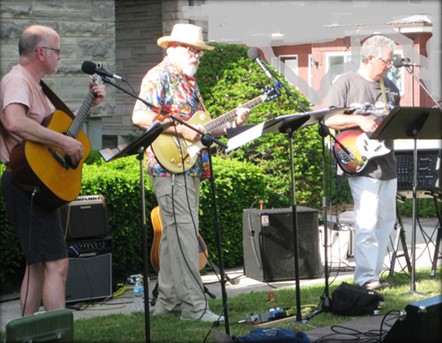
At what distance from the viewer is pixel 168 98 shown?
675 cm

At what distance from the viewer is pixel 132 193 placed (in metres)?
8.29

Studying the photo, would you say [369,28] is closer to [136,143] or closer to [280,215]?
[280,215]

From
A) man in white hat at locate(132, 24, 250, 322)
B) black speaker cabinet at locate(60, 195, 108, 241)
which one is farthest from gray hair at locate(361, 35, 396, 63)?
black speaker cabinet at locate(60, 195, 108, 241)

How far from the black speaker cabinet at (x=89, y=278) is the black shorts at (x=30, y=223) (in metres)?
1.84

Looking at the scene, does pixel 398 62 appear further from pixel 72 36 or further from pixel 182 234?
pixel 72 36

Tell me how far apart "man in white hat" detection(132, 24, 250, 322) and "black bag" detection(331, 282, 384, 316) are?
38.5 inches

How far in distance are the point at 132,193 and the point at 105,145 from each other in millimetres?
4744

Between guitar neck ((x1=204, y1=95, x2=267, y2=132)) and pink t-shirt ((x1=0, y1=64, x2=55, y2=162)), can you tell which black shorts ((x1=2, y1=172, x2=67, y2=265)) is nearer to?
pink t-shirt ((x1=0, y1=64, x2=55, y2=162))

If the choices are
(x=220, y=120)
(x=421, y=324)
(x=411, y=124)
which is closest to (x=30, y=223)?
(x=220, y=120)

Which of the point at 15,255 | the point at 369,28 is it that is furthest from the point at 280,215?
the point at 369,28

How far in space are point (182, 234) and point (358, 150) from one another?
1.88m

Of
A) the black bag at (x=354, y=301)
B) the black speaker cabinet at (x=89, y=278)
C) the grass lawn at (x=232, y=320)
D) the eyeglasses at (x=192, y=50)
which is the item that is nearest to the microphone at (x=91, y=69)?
the eyeglasses at (x=192, y=50)

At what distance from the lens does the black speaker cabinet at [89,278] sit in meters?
7.48

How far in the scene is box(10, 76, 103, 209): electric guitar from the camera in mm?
5512
